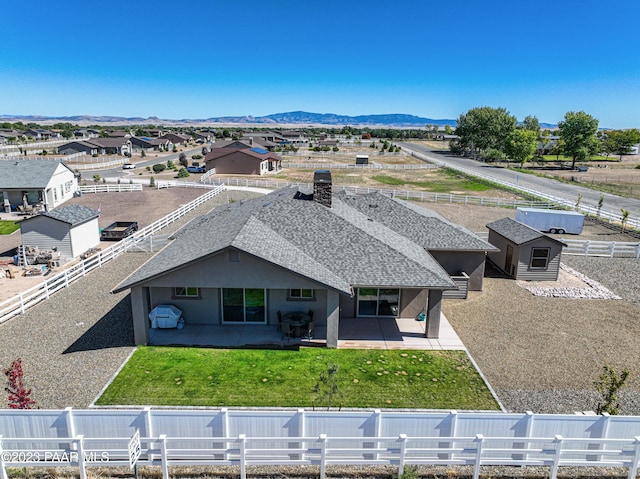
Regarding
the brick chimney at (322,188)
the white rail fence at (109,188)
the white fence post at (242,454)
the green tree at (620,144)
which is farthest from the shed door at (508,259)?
the green tree at (620,144)

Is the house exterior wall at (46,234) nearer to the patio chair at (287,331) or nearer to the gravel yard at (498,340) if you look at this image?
the gravel yard at (498,340)

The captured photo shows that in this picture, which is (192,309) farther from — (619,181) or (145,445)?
(619,181)

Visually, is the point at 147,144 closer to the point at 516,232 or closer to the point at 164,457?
the point at 516,232

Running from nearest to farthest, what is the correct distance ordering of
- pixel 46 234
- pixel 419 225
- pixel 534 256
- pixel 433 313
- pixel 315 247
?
pixel 433 313 < pixel 315 247 < pixel 419 225 < pixel 534 256 < pixel 46 234

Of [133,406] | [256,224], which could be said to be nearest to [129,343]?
[133,406]

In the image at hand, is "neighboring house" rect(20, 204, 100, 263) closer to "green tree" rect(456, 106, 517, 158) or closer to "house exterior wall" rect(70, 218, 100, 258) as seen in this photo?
"house exterior wall" rect(70, 218, 100, 258)

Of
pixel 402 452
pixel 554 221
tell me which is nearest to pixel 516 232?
pixel 554 221

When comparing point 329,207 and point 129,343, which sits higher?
point 329,207
